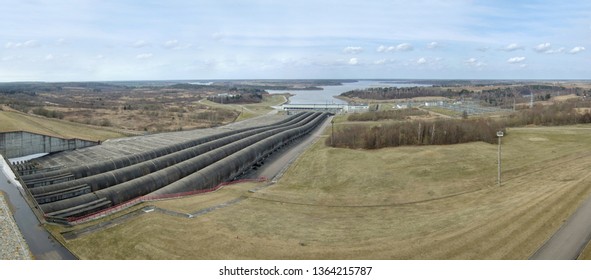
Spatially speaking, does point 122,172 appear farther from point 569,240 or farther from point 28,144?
point 569,240

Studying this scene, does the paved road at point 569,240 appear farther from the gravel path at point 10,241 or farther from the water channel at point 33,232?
the gravel path at point 10,241

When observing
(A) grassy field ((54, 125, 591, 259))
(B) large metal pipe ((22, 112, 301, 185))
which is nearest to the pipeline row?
(B) large metal pipe ((22, 112, 301, 185))

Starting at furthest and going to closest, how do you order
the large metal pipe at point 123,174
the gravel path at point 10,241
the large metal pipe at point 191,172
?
the large metal pipe at point 123,174 → the large metal pipe at point 191,172 → the gravel path at point 10,241

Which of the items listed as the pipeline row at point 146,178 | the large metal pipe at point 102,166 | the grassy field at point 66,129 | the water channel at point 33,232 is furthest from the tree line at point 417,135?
the water channel at point 33,232

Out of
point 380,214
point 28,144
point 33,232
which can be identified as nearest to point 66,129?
point 28,144

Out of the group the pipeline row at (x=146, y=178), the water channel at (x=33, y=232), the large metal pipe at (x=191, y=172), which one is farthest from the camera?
the large metal pipe at (x=191, y=172)

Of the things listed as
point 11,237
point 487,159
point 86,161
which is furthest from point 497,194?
point 86,161
